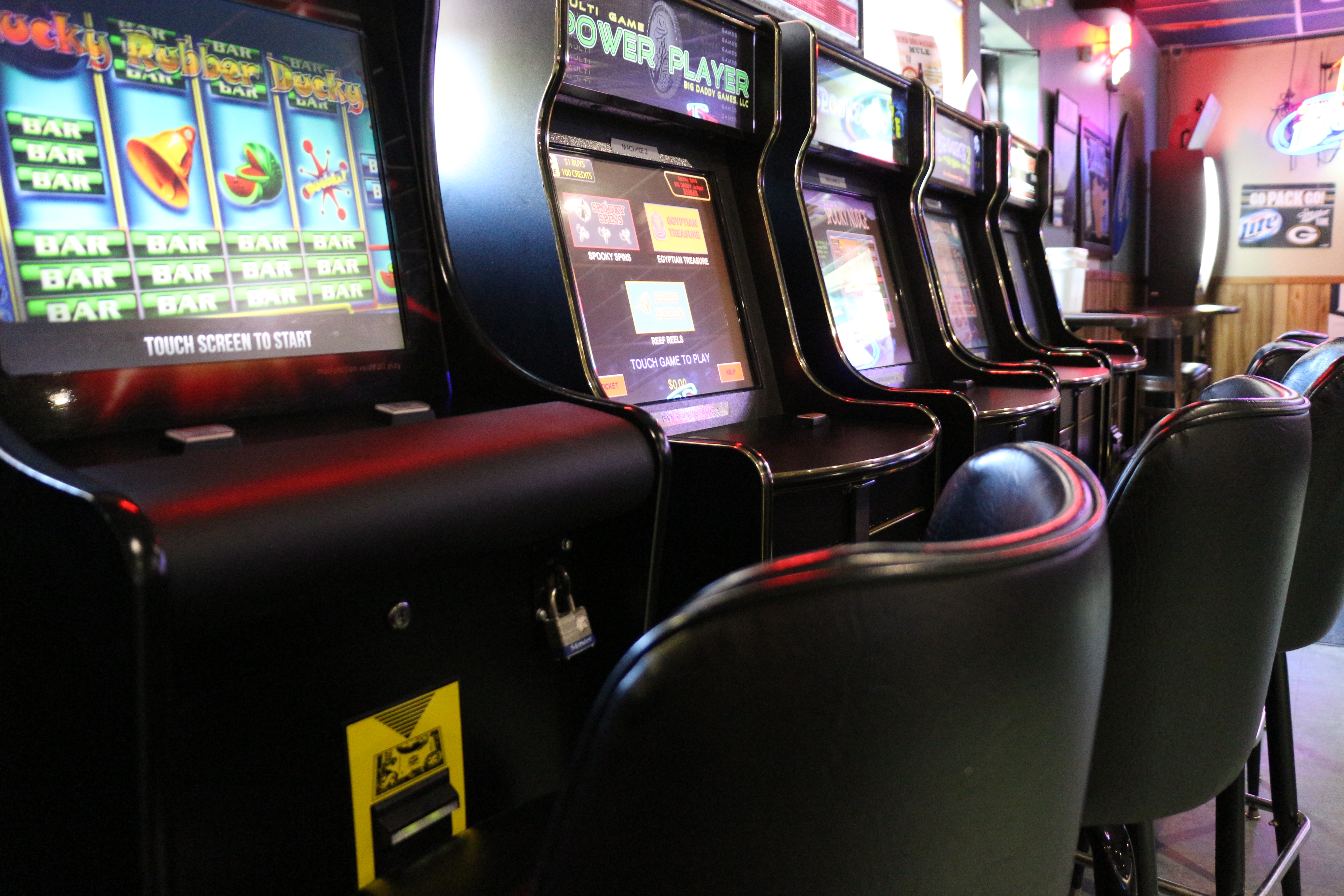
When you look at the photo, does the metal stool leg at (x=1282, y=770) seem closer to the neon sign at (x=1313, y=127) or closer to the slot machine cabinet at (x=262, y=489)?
the slot machine cabinet at (x=262, y=489)

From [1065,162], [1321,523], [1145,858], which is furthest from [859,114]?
[1065,162]

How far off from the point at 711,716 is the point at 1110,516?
678 mm

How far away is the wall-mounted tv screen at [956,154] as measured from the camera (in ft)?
9.67

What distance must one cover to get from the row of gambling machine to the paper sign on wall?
2.06 metres

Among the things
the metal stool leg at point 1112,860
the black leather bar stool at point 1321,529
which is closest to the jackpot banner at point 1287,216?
the black leather bar stool at point 1321,529

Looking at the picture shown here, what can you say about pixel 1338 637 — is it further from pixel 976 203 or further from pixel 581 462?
pixel 581 462

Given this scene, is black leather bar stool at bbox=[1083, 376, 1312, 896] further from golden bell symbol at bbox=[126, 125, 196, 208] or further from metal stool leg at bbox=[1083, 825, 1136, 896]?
golden bell symbol at bbox=[126, 125, 196, 208]

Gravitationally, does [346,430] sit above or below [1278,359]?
above

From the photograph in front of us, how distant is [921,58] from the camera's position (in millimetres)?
3760

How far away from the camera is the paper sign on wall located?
365 cm

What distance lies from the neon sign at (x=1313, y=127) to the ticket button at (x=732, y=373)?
801 cm

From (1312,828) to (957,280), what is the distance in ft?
6.62

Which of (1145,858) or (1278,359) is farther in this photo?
(1278,359)

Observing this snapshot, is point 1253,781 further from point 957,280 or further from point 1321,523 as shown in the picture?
point 957,280
